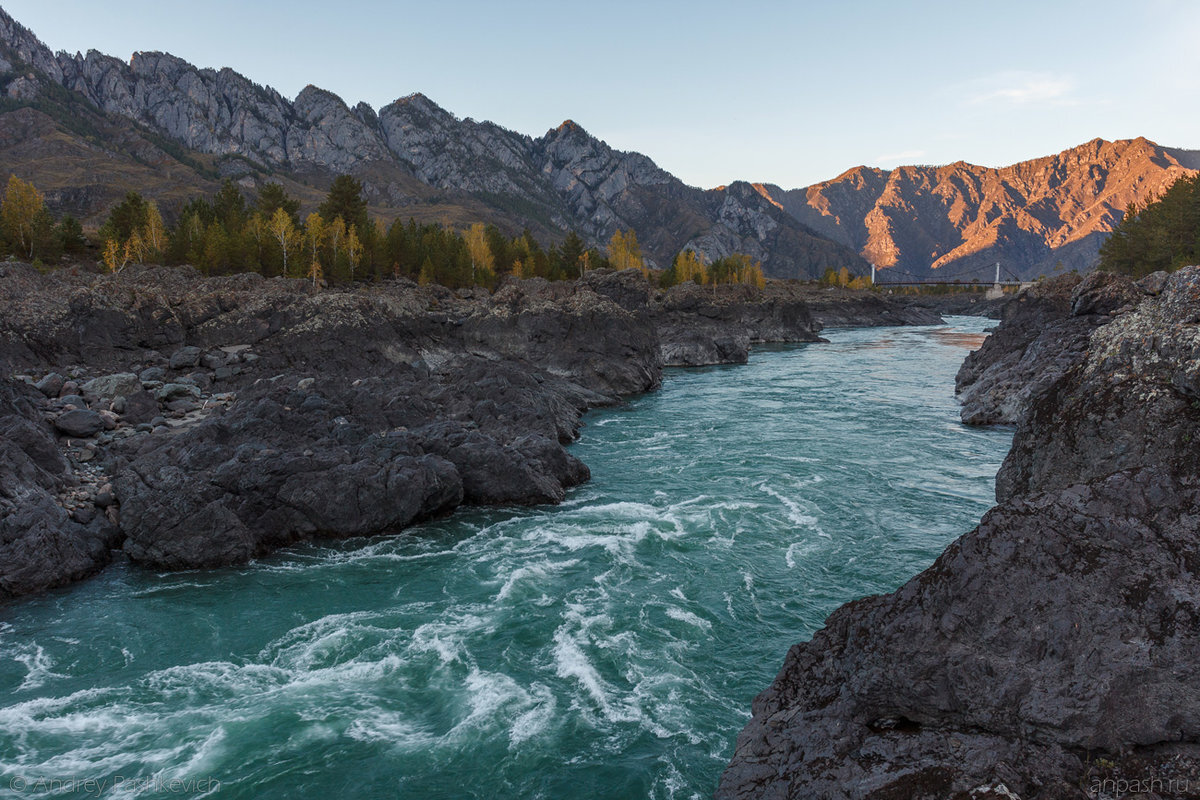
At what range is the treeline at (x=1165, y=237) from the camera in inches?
3282

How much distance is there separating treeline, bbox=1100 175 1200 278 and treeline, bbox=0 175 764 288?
8809 centimetres

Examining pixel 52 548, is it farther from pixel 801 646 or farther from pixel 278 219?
pixel 278 219

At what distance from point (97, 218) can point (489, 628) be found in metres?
187

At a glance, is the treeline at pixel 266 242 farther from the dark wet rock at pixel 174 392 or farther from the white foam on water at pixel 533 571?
the white foam on water at pixel 533 571

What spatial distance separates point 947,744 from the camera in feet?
27.7

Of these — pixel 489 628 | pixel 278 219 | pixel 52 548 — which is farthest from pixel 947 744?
pixel 278 219

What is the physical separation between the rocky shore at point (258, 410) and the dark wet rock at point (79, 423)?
0.28ft

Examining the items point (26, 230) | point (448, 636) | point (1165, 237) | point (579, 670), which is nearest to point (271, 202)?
point (26, 230)

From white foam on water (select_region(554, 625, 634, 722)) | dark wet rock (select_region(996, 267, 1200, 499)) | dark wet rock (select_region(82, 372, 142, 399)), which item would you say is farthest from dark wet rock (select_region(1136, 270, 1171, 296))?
dark wet rock (select_region(82, 372, 142, 399))

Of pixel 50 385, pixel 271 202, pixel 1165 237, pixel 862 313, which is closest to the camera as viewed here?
pixel 50 385

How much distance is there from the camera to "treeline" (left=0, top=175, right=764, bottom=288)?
74.0 metres

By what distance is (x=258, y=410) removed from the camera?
29156 mm

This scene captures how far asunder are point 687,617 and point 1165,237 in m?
102

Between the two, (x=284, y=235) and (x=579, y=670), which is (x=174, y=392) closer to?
(x=579, y=670)
